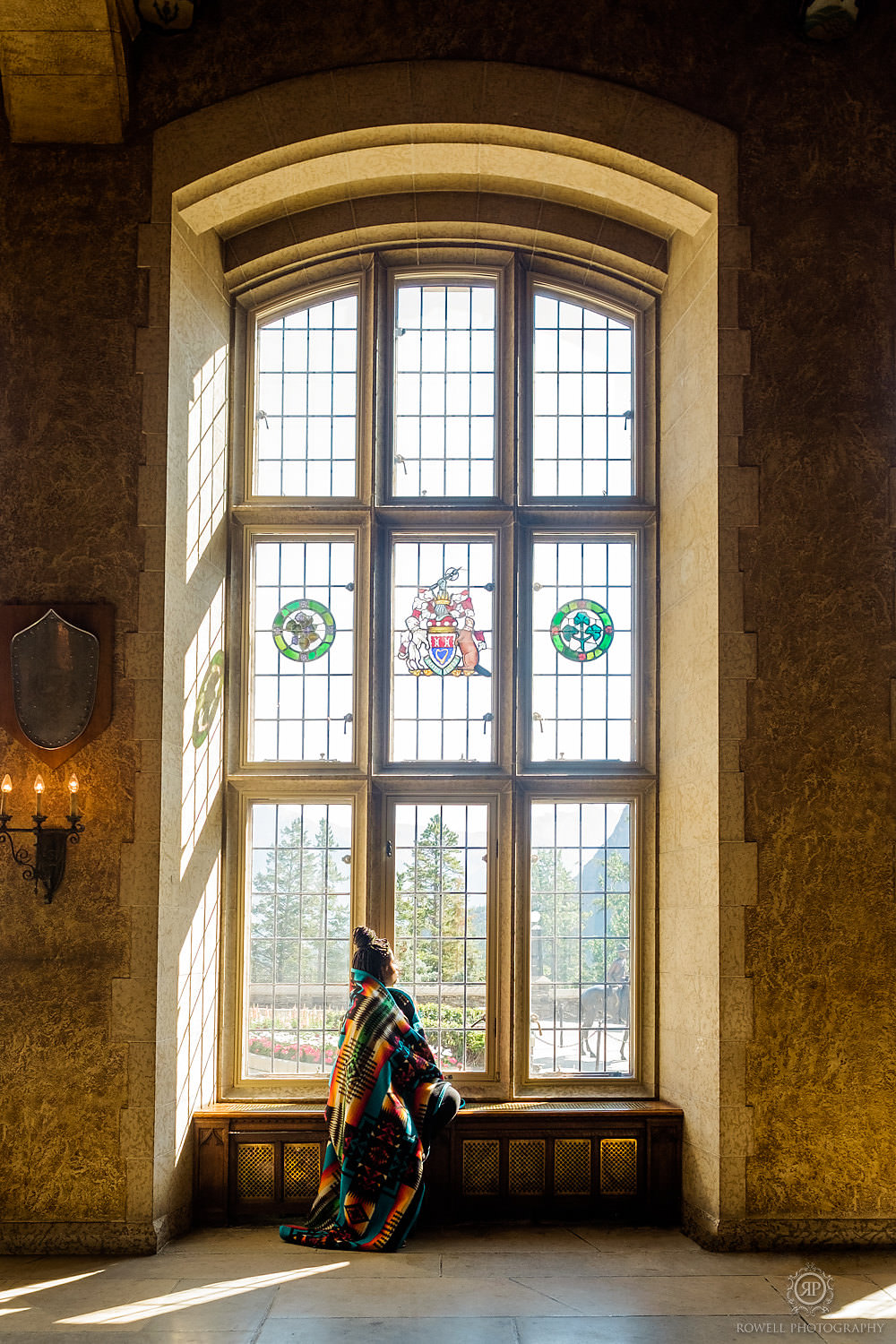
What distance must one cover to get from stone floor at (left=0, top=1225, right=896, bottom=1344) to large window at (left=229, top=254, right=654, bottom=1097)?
84 centimetres

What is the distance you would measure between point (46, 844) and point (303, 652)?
1.42 meters

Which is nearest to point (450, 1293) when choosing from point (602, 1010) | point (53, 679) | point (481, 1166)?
point (481, 1166)

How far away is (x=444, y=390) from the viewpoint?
5539mm

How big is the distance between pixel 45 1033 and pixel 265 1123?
96 cm

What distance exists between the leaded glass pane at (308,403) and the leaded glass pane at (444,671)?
65 centimetres

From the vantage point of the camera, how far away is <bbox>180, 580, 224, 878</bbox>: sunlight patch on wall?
4.84 meters

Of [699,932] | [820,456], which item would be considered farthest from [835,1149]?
[820,456]

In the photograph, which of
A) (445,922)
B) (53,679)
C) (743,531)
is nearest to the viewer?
(53,679)

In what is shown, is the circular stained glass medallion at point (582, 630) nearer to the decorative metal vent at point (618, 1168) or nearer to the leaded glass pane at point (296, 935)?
the leaded glass pane at point (296, 935)

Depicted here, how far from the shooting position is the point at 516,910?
523 cm

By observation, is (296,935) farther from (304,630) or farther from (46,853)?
(304,630)

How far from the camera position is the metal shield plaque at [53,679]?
4.55m

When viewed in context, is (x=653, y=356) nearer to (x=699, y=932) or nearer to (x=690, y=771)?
(x=690, y=771)

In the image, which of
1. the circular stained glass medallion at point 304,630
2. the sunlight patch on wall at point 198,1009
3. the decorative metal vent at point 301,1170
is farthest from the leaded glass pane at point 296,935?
the circular stained glass medallion at point 304,630
